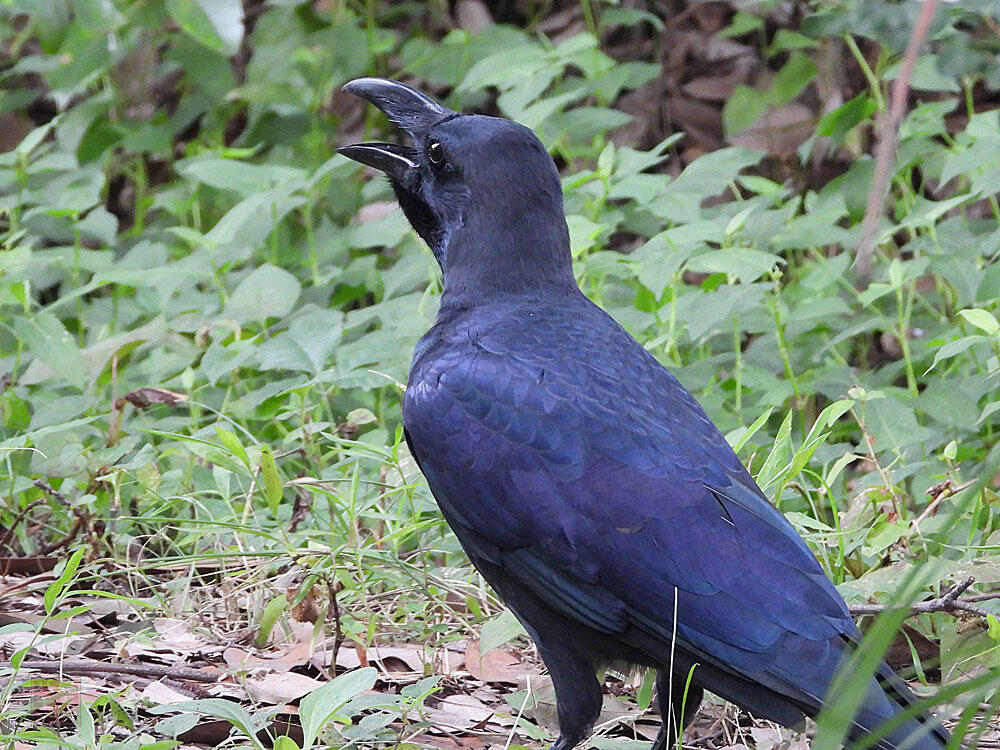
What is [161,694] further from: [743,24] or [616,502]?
[743,24]

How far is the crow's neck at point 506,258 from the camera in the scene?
274 centimetres

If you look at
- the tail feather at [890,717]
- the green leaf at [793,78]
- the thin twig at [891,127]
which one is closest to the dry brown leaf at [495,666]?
the tail feather at [890,717]

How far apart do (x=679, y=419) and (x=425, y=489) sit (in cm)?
90

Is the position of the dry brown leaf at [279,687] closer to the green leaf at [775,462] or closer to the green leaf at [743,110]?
the green leaf at [775,462]

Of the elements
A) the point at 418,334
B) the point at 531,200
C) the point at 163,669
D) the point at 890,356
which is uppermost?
the point at 531,200

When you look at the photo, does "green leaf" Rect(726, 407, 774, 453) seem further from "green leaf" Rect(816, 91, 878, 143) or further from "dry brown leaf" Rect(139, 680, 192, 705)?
"green leaf" Rect(816, 91, 878, 143)

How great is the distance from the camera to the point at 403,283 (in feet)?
13.3

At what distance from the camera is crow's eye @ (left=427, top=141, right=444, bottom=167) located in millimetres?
2875

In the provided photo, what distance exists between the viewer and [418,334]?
353 centimetres

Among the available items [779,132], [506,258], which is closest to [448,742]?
[506,258]

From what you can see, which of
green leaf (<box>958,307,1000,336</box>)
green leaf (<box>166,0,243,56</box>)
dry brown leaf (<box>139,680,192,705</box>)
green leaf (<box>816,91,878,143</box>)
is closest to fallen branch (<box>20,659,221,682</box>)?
dry brown leaf (<box>139,680,192,705</box>)

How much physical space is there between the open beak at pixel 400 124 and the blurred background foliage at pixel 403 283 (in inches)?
21.3

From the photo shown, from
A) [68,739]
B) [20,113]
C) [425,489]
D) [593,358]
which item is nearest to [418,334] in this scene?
[425,489]

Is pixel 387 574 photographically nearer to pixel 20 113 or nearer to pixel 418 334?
pixel 418 334
